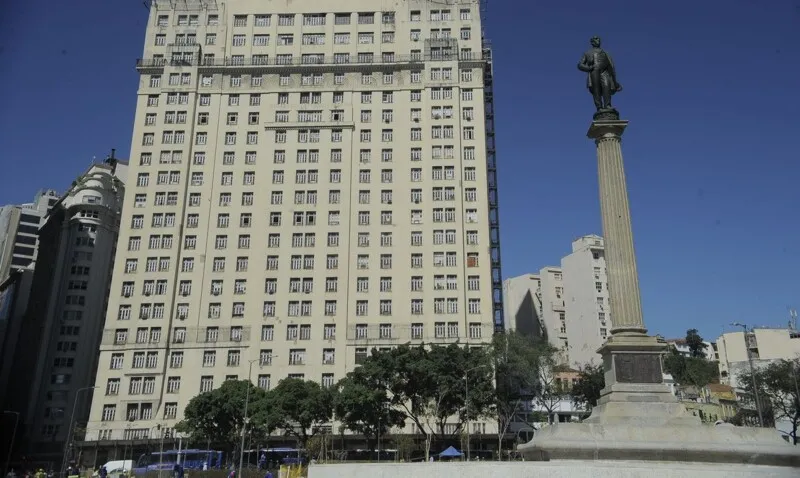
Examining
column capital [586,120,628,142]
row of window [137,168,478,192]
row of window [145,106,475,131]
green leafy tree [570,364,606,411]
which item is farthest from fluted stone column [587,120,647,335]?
row of window [145,106,475,131]

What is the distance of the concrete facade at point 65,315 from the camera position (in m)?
79.1

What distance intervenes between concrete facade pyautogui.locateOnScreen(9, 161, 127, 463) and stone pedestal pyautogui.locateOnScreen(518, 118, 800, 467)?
246 ft

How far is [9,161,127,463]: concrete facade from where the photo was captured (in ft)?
260

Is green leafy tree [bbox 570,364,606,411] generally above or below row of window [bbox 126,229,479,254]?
below

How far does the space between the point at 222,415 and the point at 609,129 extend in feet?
130

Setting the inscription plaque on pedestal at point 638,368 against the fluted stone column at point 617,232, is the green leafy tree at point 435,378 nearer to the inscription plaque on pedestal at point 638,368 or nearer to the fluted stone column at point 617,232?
the fluted stone column at point 617,232

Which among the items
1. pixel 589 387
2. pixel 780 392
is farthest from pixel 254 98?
pixel 780 392

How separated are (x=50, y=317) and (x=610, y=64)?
8112 cm

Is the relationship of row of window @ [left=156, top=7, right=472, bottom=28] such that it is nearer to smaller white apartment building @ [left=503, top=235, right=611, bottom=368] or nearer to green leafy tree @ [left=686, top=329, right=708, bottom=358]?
smaller white apartment building @ [left=503, top=235, right=611, bottom=368]

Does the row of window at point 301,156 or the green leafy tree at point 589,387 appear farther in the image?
the row of window at point 301,156

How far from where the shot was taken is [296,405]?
50844mm

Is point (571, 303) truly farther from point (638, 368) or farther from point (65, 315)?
point (638, 368)

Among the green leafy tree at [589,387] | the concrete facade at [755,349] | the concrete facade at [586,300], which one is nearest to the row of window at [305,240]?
the green leafy tree at [589,387]

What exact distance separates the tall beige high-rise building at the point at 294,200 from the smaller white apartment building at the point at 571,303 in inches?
1169
